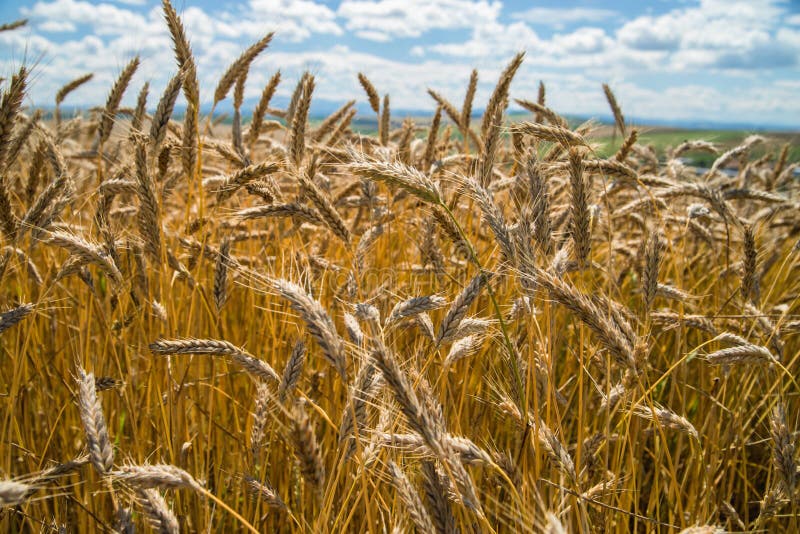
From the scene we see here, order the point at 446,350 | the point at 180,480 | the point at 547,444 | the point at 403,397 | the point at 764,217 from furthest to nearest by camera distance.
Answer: the point at 764,217, the point at 446,350, the point at 547,444, the point at 180,480, the point at 403,397

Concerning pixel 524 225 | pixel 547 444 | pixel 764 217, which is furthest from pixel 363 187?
pixel 764 217

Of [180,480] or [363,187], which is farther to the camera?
[363,187]

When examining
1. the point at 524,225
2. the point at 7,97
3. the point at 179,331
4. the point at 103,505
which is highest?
the point at 7,97

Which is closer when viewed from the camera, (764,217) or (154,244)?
(154,244)

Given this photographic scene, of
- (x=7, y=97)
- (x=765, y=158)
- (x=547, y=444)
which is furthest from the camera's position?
(x=765, y=158)

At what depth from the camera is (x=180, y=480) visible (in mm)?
1313

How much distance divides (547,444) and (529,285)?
47 centimetres

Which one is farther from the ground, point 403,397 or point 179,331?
point 403,397

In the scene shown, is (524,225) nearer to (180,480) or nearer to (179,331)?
(180,480)

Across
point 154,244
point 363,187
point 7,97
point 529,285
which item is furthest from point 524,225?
point 7,97

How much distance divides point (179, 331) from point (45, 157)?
1198 mm

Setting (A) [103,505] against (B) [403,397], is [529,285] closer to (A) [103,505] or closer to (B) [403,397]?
(B) [403,397]

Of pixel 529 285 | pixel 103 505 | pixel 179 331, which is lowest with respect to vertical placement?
pixel 103 505

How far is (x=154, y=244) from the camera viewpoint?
2.03 metres
